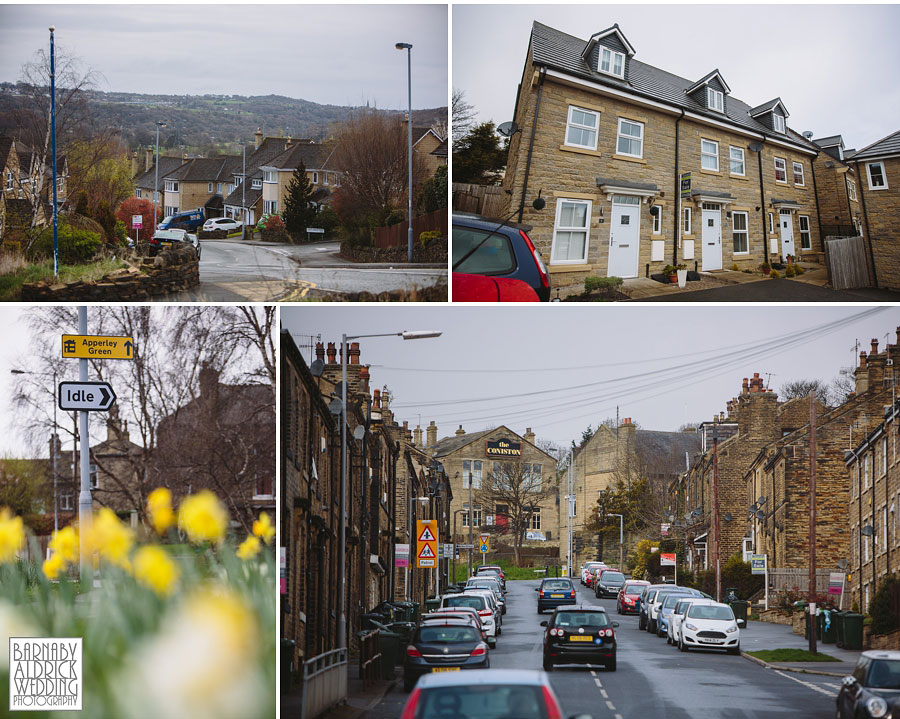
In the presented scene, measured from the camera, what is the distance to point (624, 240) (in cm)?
1633

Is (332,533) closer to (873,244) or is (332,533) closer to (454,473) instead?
(454,473)

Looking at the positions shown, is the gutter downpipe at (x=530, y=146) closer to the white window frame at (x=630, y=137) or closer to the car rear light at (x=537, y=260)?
the car rear light at (x=537, y=260)

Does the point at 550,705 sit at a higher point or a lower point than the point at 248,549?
lower

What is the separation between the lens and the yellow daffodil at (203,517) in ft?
42.7

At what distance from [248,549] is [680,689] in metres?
6.18

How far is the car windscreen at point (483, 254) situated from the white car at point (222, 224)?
335 cm

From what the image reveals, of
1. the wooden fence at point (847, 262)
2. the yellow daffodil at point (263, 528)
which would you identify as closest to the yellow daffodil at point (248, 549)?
the yellow daffodil at point (263, 528)

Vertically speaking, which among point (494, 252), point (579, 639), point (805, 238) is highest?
point (805, 238)

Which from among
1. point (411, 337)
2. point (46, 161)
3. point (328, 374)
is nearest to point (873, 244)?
point (411, 337)

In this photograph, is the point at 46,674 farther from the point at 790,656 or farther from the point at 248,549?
the point at 790,656

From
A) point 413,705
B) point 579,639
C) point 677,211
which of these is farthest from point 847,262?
point 413,705

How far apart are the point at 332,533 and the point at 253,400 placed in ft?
14.2

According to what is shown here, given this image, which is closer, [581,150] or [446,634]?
[446,634]

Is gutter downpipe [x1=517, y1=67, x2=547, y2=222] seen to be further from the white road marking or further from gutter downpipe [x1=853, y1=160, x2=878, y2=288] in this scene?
the white road marking
